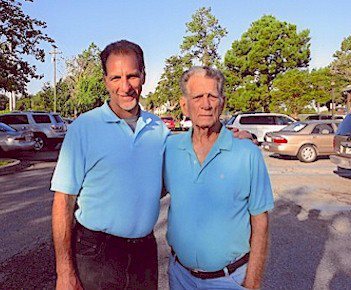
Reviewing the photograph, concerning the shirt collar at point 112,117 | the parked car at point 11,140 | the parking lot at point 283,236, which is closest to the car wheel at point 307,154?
the parking lot at point 283,236

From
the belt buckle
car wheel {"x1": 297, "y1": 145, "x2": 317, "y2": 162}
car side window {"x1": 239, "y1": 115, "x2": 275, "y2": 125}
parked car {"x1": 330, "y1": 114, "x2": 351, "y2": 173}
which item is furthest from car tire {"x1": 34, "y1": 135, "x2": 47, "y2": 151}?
the belt buckle

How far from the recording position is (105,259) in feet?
7.98

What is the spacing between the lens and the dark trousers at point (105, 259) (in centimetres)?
242

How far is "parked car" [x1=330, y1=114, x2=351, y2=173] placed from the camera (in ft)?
36.6

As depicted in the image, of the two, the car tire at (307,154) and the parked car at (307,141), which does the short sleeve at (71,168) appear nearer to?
the parked car at (307,141)

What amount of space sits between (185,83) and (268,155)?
17848 mm

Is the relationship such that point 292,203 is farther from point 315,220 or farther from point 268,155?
point 268,155

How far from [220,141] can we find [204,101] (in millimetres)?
240

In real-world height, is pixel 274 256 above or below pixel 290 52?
below

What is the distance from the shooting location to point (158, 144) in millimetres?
2557

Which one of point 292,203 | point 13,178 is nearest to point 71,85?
point 13,178

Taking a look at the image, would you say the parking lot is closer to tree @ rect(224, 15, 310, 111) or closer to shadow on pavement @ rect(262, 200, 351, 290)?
shadow on pavement @ rect(262, 200, 351, 290)

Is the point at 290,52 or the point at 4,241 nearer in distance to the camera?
the point at 4,241

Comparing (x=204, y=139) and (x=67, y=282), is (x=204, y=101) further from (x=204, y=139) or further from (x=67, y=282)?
(x=67, y=282)
